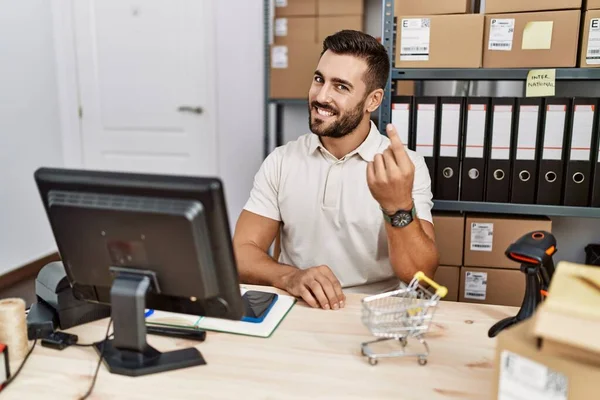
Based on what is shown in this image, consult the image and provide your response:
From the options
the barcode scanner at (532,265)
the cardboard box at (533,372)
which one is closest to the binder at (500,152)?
the barcode scanner at (532,265)

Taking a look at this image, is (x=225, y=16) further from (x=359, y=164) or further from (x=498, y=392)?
(x=498, y=392)

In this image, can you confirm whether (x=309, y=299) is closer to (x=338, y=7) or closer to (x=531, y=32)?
(x=531, y=32)

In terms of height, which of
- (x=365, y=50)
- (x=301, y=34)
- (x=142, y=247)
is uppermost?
(x=301, y=34)

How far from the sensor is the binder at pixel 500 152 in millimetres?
1883

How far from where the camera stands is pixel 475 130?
1915 mm

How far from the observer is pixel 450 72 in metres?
1.93

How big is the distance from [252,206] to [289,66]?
44.8 inches

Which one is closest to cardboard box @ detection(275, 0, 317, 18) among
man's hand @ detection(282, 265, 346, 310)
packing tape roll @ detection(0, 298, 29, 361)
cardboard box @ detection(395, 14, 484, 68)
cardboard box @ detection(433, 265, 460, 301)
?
cardboard box @ detection(395, 14, 484, 68)

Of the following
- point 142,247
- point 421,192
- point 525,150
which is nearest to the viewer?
point 142,247

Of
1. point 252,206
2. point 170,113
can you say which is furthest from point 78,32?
point 252,206

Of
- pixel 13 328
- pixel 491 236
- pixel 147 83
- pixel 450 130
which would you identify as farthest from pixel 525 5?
pixel 147 83

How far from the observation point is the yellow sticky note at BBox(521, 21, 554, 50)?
71.7 inches

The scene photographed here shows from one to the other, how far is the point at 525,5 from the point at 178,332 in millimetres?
1548

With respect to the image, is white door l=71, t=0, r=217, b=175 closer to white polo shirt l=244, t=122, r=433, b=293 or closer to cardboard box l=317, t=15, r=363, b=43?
cardboard box l=317, t=15, r=363, b=43
